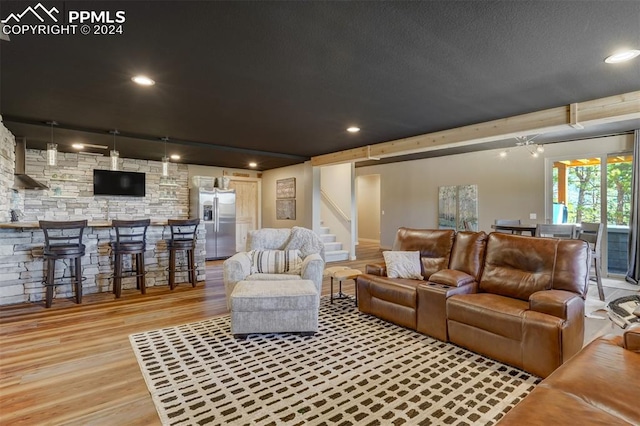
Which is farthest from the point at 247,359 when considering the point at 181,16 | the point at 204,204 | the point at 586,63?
the point at 204,204

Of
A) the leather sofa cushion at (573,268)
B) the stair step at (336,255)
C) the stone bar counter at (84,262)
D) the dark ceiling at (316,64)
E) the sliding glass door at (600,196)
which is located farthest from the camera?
the stair step at (336,255)

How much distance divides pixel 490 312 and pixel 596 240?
313 cm

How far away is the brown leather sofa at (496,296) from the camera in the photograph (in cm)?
233

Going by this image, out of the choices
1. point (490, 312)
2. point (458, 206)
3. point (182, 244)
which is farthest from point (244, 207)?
point (490, 312)

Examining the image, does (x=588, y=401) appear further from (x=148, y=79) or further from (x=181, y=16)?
(x=148, y=79)

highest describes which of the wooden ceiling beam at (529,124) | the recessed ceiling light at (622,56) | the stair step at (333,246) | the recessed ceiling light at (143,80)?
the recessed ceiling light at (622,56)

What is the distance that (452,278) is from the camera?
3059mm

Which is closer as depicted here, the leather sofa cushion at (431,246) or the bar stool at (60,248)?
the leather sofa cushion at (431,246)

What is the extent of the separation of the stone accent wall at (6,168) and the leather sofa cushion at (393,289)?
16.6 feet

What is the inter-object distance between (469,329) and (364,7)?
258cm

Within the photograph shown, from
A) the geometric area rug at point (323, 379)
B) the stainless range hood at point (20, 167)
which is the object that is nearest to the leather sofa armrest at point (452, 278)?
the geometric area rug at point (323, 379)

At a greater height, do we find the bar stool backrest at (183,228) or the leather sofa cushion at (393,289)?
the bar stool backrest at (183,228)

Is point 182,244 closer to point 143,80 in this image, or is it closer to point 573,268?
point 143,80

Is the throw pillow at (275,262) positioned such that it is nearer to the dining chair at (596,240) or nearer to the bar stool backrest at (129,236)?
the bar stool backrest at (129,236)
